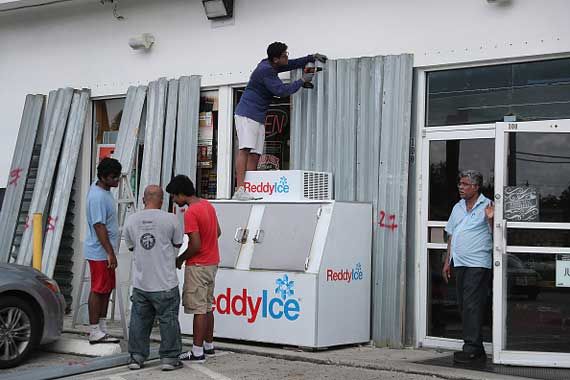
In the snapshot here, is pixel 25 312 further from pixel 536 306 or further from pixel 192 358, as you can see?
pixel 536 306

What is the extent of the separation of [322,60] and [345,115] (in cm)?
69

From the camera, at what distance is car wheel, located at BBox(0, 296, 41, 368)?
302 inches

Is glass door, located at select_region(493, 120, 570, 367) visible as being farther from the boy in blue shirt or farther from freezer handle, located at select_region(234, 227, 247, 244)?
the boy in blue shirt

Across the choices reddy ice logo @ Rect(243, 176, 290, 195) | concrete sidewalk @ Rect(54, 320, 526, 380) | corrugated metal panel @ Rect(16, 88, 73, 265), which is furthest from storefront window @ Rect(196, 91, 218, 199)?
corrugated metal panel @ Rect(16, 88, 73, 265)

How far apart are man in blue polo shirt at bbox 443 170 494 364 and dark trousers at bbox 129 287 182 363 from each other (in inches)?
103

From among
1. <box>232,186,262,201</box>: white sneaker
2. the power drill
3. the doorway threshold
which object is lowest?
the doorway threshold

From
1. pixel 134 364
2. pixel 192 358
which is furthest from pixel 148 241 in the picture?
pixel 192 358

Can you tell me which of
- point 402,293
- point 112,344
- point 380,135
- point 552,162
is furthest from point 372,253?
point 112,344

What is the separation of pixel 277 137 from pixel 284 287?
228cm

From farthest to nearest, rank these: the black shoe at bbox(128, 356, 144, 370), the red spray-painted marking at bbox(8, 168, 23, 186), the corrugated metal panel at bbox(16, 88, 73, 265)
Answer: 1. the red spray-painted marking at bbox(8, 168, 23, 186)
2. the corrugated metal panel at bbox(16, 88, 73, 265)
3. the black shoe at bbox(128, 356, 144, 370)

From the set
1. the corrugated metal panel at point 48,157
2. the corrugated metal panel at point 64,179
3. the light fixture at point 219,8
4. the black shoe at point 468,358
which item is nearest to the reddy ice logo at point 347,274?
the black shoe at point 468,358

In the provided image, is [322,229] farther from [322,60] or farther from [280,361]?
[322,60]

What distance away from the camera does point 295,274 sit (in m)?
8.20

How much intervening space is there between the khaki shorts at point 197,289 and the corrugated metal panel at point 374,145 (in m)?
1.98
